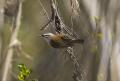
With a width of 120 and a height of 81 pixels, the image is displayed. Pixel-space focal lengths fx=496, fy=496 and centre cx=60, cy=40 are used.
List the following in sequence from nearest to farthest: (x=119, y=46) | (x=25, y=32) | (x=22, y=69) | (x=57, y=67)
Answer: (x=22, y=69) < (x=119, y=46) < (x=57, y=67) < (x=25, y=32)

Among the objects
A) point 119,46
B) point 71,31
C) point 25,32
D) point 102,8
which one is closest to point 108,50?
point 119,46

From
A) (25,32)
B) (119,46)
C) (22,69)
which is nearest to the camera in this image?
(22,69)

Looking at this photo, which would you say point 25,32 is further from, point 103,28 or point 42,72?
point 103,28

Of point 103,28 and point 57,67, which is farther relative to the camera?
point 57,67

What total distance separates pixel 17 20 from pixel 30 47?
4704 mm

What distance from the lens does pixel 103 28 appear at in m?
5.70

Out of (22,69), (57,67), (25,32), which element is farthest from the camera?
(25,32)

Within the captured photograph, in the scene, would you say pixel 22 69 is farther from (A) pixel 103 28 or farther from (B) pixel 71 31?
(A) pixel 103 28

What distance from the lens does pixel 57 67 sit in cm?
640

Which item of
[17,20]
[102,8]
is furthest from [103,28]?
[17,20]

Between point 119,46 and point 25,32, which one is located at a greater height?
point 25,32

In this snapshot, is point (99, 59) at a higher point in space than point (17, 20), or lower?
lower

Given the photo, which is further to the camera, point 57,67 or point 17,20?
point 57,67

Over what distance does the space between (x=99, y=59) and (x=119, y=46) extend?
40 cm
